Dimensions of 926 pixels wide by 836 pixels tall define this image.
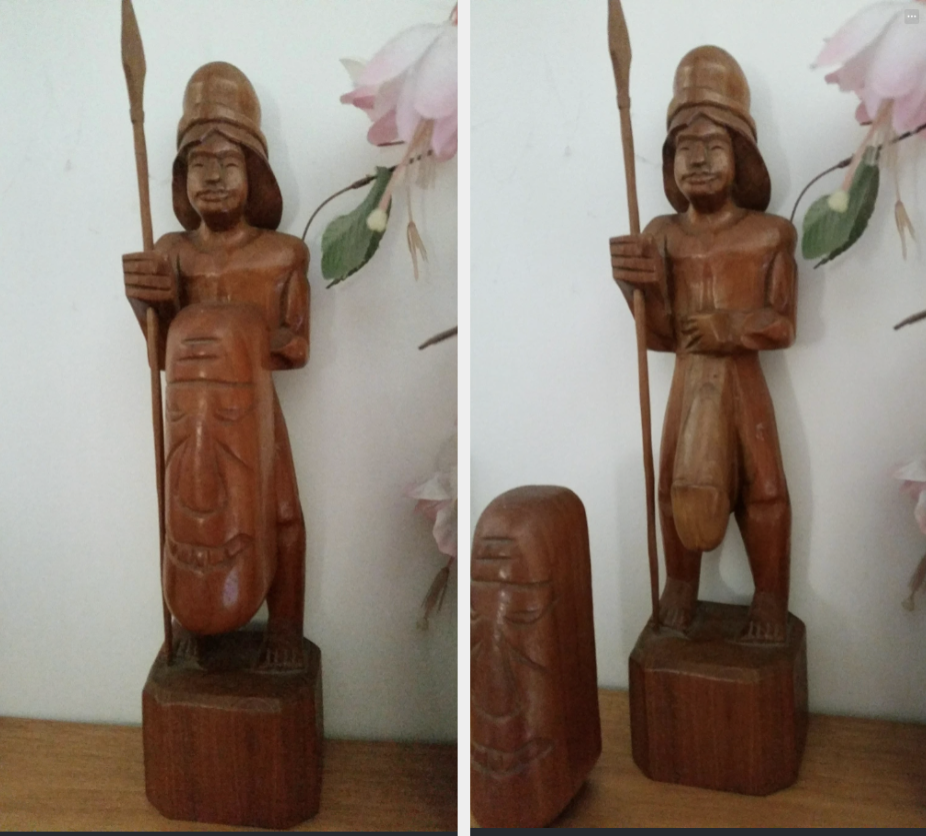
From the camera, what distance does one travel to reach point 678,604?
745 millimetres

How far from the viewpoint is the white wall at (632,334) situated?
775 millimetres

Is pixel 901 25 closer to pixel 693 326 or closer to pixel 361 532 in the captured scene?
pixel 693 326

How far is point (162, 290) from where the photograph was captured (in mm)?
673

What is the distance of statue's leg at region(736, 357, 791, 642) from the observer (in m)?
Answer: 0.72

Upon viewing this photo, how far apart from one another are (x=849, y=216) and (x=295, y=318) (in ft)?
1.64

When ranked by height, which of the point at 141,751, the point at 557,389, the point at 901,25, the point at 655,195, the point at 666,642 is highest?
the point at 901,25

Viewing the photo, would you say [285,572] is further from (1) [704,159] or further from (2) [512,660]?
(1) [704,159]

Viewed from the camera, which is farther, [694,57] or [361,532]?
[361,532]

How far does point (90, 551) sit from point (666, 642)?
56cm

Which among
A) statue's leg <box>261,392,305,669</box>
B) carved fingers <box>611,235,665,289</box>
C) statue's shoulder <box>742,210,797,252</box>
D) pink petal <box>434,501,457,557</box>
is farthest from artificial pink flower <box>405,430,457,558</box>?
statue's shoulder <box>742,210,797,252</box>

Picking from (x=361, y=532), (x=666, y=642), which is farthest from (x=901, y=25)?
(x=361, y=532)

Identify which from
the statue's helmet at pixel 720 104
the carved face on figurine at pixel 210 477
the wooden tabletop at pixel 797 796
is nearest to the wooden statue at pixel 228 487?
the carved face on figurine at pixel 210 477

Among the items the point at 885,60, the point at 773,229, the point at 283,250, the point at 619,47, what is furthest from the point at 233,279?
the point at 885,60

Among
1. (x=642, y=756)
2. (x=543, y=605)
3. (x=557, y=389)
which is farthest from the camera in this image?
(x=557, y=389)
